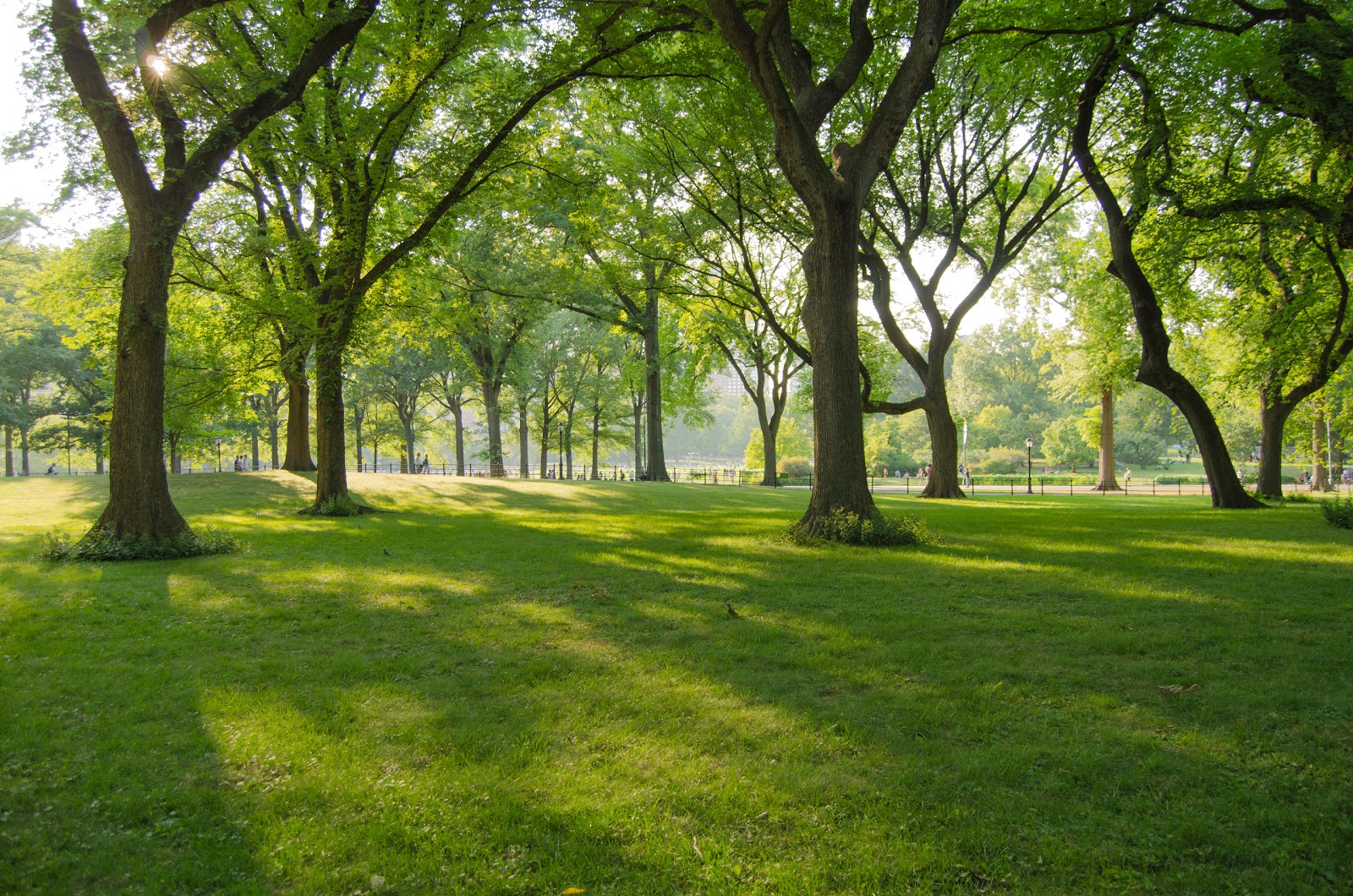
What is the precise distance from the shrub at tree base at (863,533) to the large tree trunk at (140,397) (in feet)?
32.5

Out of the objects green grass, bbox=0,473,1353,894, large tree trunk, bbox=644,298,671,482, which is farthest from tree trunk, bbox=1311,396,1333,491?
green grass, bbox=0,473,1353,894

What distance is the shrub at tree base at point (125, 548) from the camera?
10.4 metres

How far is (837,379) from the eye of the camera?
1174 cm

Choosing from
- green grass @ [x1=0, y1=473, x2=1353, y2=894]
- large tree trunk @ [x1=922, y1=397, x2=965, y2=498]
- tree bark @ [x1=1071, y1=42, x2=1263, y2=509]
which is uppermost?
tree bark @ [x1=1071, y1=42, x2=1263, y2=509]

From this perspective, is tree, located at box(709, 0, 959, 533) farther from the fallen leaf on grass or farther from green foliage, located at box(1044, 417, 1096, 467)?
green foliage, located at box(1044, 417, 1096, 467)

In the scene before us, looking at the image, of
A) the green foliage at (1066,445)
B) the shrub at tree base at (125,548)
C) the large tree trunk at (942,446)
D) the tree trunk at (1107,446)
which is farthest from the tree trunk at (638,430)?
the green foliage at (1066,445)

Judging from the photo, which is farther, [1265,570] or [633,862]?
[1265,570]

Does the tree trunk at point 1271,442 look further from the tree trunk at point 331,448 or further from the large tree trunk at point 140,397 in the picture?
the large tree trunk at point 140,397

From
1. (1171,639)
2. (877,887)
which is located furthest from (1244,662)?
(877,887)

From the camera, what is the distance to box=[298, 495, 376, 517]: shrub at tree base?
16641 mm

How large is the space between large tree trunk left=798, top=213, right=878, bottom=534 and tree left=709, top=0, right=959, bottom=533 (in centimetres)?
1

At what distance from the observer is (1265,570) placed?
28.7ft

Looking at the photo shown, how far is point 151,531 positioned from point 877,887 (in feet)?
39.1

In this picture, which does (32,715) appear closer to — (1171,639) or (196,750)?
(196,750)
